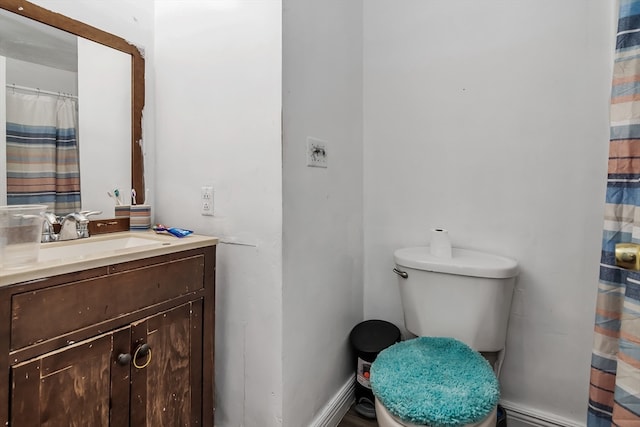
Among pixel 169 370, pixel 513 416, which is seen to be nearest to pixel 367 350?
pixel 513 416

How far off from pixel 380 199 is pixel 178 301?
3.24ft

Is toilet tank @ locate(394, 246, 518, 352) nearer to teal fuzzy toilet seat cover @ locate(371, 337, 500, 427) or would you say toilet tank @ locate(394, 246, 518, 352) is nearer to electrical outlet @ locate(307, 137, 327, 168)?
teal fuzzy toilet seat cover @ locate(371, 337, 500, 427)

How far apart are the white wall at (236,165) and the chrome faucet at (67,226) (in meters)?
0.31

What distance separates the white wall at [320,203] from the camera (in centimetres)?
112

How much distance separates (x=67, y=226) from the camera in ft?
3.64

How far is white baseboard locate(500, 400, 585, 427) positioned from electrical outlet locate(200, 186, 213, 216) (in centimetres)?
142

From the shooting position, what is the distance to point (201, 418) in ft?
3.64

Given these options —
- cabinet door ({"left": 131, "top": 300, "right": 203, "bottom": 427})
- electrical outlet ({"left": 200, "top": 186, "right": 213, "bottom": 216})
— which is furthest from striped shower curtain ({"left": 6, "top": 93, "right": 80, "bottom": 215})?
cabinet door ({"left": 131, "top": 300, "right": 203, "bottom": 427})

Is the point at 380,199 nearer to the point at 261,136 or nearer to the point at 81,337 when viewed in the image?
the point at 261,136

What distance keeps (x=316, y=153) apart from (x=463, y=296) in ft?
2.50

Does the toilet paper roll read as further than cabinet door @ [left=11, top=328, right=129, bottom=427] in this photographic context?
Yes

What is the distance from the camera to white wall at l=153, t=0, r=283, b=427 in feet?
3.60

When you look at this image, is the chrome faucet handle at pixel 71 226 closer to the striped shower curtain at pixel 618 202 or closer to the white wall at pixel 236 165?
the white wall at pixel 236 165

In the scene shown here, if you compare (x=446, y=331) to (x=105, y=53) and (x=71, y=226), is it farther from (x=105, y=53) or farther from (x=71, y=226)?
(x=105, y=53)
